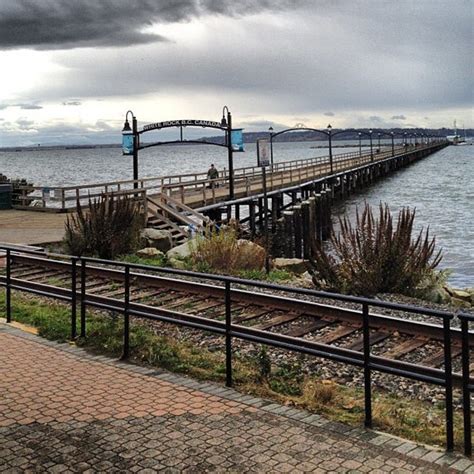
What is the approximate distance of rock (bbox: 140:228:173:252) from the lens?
60.7 ft

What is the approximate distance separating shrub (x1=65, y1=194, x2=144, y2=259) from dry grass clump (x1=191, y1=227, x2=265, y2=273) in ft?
6.82

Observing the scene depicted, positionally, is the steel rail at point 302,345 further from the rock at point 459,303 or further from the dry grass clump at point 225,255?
the rock at point 459,303

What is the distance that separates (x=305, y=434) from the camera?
5137 millimetres

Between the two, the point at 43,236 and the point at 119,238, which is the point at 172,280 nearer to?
the point at 119,238

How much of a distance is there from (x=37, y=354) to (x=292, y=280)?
8.21 m

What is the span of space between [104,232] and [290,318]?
8.65 m

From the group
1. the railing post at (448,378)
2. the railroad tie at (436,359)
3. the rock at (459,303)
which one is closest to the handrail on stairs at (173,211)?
the rock at (459,303)

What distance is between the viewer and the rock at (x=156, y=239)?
18497 millimetres

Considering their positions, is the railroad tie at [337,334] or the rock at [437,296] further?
the rock at [437,296]

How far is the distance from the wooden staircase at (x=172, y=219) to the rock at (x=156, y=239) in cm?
146

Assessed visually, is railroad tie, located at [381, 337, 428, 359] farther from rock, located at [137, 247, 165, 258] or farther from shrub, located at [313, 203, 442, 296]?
rock, located at [137, 247, 165, 258]

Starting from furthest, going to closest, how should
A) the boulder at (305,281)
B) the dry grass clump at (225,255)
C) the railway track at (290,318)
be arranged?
the dry grass clump at (225,255), the boulder at (305,281), the railway track at (290,318)

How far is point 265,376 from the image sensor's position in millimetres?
6781

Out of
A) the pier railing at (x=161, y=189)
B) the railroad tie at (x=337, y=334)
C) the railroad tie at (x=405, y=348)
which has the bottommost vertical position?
the railroad tie at (x=405, y=348)
